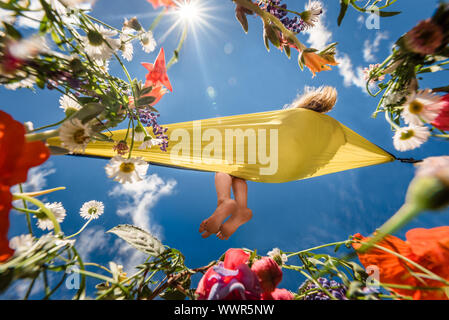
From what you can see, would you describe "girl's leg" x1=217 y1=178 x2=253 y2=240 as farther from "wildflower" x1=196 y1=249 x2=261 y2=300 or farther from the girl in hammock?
"wildflower" x1=196 y1=249 x2=261 y2=300

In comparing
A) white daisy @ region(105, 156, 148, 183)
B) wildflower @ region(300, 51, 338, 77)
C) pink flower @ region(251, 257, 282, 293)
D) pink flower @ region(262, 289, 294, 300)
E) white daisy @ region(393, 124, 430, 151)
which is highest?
wildflower @ region(300, 51, 338, 77)

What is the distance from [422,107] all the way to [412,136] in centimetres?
7

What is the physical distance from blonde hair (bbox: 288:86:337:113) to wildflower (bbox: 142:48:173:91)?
2.43ft

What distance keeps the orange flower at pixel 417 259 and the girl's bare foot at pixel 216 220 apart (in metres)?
0.32

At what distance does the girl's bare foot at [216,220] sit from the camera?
47cm

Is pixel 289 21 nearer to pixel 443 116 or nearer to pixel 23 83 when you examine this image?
pixel 443 116

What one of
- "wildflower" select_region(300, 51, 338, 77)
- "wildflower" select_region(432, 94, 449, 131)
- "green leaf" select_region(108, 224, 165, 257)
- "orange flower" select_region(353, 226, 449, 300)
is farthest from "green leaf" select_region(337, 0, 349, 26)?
"green leaf" select_region(108, 224, 165, 257)

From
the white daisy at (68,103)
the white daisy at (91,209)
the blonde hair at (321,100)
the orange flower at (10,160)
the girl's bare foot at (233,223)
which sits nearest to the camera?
the orange flower at (10,160)

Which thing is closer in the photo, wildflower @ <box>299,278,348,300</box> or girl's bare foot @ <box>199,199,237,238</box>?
wildflower @ <box>299,278,348,300</box>

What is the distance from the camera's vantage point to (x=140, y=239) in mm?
229

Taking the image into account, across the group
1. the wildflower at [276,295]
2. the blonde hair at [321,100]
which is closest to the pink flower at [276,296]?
the wildflower at [276,295]

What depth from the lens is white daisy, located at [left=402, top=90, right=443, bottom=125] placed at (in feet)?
0.68

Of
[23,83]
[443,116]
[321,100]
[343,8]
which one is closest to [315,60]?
[343,8]

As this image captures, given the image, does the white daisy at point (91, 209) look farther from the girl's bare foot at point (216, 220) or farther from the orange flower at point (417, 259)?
the orange flower at point (417, 259)
